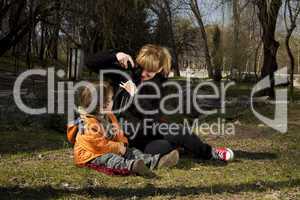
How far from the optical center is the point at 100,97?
645 centimetres

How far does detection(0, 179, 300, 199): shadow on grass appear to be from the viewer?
5246mm

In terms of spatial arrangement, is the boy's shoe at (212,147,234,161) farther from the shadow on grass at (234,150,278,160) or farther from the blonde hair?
the blonde hair

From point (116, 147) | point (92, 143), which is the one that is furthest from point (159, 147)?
point (92, 143)

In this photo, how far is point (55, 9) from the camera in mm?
15008

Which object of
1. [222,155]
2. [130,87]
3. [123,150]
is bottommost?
[222,155]

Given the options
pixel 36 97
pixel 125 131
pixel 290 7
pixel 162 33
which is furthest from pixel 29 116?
pixel 162 33

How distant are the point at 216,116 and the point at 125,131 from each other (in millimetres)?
6551

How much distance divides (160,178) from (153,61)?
1.46m

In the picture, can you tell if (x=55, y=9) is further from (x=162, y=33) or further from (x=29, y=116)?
(x=162, y=33)

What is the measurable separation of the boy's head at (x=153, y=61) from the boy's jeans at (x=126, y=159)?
905 mm

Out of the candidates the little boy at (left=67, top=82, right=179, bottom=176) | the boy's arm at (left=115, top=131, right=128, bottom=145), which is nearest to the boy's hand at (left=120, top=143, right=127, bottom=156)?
the little boy at (left=67, top=82, right=179, bottom=176)

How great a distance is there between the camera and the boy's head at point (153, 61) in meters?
6.72

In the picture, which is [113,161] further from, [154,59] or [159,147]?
[154,59]

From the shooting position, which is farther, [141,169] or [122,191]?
[141,169]
